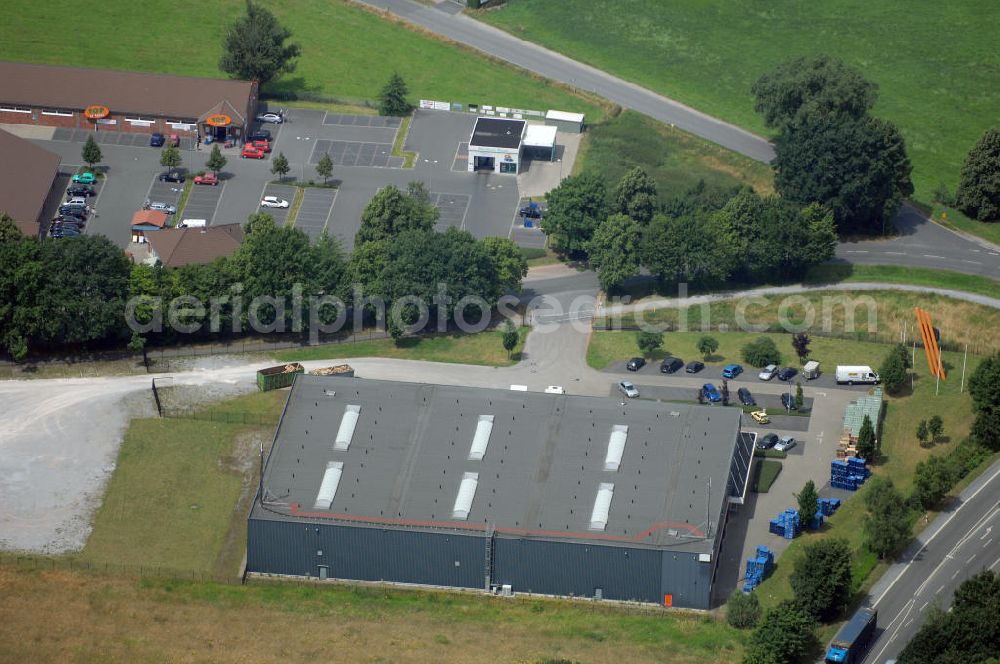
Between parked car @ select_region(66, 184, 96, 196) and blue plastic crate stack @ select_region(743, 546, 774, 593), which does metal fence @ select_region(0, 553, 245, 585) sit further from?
parked car @ select_region(66, 184, 96, 196)

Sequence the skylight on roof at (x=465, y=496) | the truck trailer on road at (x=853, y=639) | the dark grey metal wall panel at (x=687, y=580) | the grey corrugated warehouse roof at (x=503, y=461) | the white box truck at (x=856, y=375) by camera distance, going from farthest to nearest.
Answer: the white box truck at (x=856, y=375), the skylight on roof at (x=465, y=496), the grey corrugated warehouse roof at (x=503, y=461), the dark grey metal wall panel at (x=687, y=580), the truck trailer on road at (x=853, y=639)

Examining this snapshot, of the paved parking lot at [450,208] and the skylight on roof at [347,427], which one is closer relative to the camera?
the skylight on roof at [347,427]

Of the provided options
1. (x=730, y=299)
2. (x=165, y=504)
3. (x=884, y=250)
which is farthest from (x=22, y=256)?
(x=884, y=250)

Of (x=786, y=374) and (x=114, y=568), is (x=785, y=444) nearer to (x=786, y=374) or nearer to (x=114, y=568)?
(x=786, y=374)

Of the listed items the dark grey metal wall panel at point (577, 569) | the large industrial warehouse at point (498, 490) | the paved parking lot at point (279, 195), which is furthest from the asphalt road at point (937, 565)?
the paved parking lot at point (279, 195)

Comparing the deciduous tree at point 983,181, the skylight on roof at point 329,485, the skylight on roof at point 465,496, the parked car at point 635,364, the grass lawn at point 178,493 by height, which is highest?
the deciduous tree at point 983,181

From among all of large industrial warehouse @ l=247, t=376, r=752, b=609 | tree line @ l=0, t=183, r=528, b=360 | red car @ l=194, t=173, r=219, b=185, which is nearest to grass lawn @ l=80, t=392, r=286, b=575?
large industrial warehouse @ l=247, t=376, r=752, b=609

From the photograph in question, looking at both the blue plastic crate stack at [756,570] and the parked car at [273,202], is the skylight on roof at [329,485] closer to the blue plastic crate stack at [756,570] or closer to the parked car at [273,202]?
the blue plastic crate stack at [756,570]
